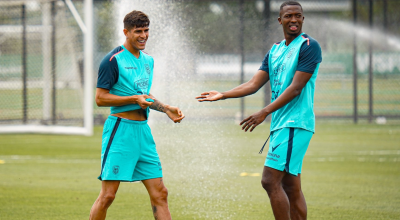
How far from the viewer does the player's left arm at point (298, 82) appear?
4.67m

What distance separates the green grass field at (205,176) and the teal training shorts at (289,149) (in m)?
1.43

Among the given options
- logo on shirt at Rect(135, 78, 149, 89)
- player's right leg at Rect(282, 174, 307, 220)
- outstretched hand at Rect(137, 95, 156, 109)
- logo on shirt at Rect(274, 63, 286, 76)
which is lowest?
player's right leg at Rect(282, 174, 307, 220)

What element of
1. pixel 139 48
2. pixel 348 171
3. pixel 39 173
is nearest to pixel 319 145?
pixel 348 171

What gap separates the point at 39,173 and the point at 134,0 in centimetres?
310

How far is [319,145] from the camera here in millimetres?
12281

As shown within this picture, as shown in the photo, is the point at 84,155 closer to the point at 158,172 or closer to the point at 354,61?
the point at 158,172

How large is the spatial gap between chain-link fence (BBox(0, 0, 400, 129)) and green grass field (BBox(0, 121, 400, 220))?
1.42m

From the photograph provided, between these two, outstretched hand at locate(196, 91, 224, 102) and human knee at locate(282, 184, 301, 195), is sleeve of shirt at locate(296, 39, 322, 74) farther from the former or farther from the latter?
human knee at locate(282, 184, 301, 195)

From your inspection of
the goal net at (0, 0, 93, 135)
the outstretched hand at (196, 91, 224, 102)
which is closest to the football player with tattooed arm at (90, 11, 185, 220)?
the outstretched hand at (196, 91, 224, 102)

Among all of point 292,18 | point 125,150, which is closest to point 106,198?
point 125,150

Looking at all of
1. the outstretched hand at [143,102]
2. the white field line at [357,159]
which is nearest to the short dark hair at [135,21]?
the outstretched hand at [143,102]

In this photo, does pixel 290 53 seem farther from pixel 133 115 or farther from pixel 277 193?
pixel 133 115

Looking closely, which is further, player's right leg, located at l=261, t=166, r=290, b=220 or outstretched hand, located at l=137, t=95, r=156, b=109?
player's right leg, located at l=261, t=166, r=290, b=220

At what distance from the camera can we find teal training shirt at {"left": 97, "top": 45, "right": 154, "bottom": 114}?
15.1 feet
